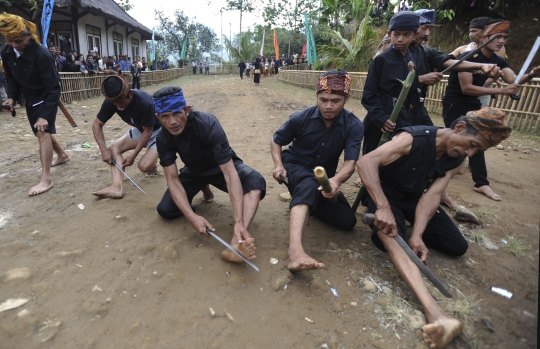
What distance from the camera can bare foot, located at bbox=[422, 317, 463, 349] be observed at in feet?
5.67

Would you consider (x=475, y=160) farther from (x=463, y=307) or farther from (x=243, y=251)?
(x=243, y=251)

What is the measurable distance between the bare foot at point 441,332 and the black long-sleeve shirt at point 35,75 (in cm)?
393

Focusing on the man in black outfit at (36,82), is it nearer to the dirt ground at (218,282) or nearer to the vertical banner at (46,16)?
the dirt ground at (218,282)

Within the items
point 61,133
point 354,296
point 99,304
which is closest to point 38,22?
point 61,133

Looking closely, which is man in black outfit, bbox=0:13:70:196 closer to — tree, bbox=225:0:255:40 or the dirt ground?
the dirt ground

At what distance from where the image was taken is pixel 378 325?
192cm

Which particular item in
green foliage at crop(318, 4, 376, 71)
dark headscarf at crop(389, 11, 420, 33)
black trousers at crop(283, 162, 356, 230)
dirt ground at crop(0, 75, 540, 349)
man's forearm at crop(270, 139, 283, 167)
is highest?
green foliage at crop(318, 4, 376, 71)

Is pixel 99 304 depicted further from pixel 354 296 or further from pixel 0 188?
pixel 0 188

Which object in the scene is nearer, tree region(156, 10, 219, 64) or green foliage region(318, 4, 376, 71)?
green foliage region(318, 4, 376, 71)

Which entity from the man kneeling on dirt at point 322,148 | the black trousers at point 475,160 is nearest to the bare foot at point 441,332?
the man kneeling on dirt at point 322,148

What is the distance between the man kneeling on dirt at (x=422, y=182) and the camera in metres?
2.07

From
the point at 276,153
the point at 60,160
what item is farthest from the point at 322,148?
the point at 60,160

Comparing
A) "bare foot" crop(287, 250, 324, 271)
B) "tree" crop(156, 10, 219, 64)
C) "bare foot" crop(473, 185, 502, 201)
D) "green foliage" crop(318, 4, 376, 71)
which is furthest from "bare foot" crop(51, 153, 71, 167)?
"tree" crop(156, 10, 219, 64)

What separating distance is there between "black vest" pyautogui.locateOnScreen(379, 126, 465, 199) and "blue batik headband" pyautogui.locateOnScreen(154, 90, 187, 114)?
1589 mm
